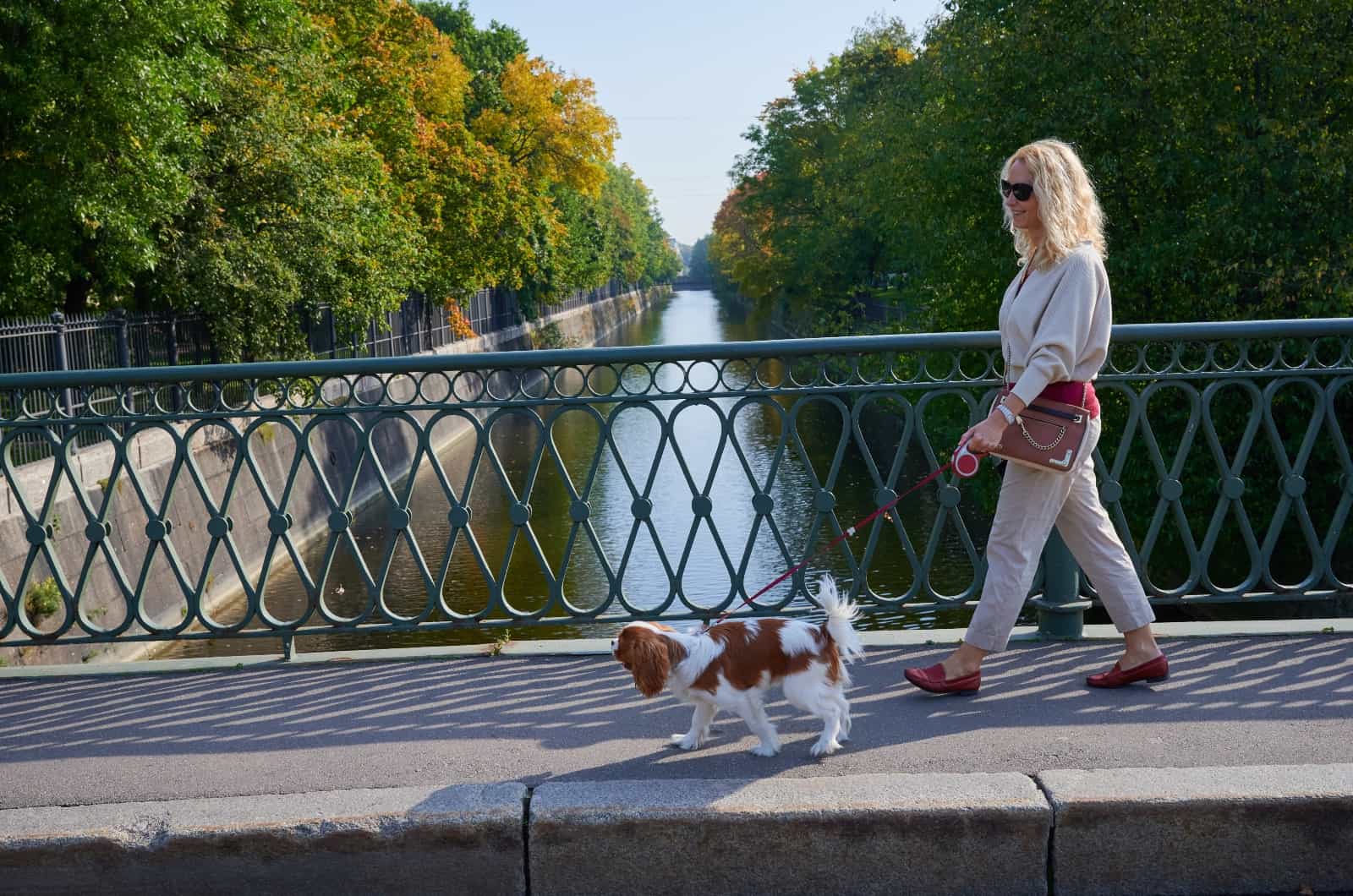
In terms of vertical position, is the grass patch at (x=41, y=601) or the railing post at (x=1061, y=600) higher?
the railing post at (x=1061, y=600)

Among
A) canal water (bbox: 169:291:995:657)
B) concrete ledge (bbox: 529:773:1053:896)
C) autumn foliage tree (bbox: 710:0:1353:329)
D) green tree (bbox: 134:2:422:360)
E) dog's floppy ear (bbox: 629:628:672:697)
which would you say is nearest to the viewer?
concrete ledge (bbox: 529:773:1053:896)

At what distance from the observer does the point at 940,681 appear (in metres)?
4.49

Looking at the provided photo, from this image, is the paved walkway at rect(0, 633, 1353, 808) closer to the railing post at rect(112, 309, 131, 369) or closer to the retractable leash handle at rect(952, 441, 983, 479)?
the retractable leash handle at rect(952, 441, 983, 479)

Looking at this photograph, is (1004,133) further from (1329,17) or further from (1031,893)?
(1031,893)

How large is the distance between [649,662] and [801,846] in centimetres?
74

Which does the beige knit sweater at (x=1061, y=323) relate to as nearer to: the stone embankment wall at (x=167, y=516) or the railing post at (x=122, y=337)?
the stone embankment wall at (x=167, y=516)

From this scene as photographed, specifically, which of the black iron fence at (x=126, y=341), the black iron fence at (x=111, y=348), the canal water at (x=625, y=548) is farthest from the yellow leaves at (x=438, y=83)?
the canal water at (x=625, y=548)

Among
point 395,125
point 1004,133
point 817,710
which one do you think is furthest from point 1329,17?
point 395,125

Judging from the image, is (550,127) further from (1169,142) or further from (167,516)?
(167,516)

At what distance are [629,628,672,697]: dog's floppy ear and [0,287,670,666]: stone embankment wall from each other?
1.97m

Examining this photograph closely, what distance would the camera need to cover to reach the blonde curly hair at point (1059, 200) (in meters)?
4.11

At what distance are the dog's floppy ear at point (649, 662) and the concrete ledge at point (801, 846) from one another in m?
0.47

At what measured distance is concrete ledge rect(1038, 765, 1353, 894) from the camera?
3.45 metres

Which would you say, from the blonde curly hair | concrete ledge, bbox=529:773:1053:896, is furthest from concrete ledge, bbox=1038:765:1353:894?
the blonde curly hair
